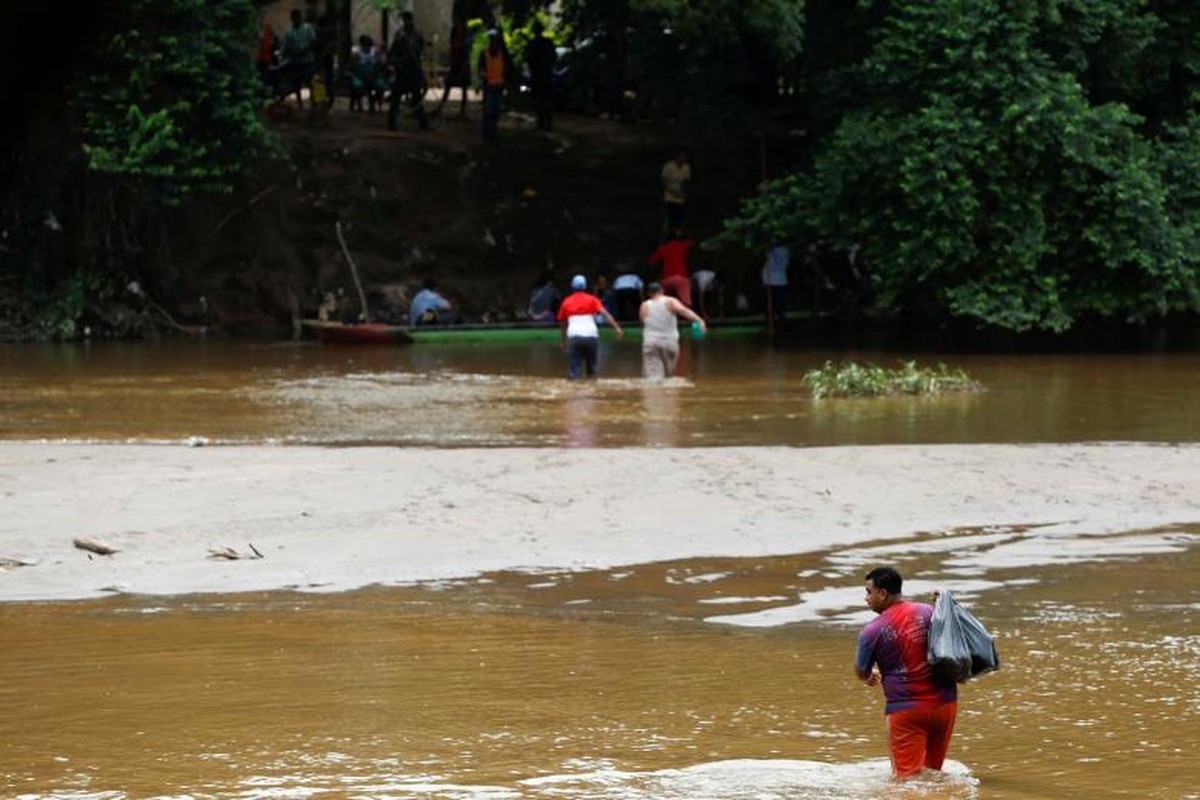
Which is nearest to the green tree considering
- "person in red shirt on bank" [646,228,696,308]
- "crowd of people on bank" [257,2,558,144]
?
"crowd of people on bank" [257,2,558,144]

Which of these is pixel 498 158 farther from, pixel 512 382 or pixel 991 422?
pixel 991 422

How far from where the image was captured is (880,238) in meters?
29.4

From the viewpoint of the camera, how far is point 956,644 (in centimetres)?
724

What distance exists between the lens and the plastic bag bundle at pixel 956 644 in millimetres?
7234

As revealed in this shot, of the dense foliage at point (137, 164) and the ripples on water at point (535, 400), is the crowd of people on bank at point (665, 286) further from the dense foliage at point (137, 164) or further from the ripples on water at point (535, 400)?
the dense foliage at point (137, 164)

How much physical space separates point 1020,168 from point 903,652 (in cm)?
2252

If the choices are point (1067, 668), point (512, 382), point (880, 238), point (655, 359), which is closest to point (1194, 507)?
point (1067, 668)

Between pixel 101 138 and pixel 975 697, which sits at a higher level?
pixel 101 138

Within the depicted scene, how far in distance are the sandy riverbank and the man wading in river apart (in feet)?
18.7

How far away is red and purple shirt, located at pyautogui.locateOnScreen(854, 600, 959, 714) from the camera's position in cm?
743

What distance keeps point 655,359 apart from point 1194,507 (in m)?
9.79

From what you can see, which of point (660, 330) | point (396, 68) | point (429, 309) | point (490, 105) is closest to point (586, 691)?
point (660, 330)

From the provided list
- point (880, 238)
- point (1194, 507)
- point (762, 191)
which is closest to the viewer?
point (1194, 507)

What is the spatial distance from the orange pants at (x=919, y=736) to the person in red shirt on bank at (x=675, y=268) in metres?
24.8
